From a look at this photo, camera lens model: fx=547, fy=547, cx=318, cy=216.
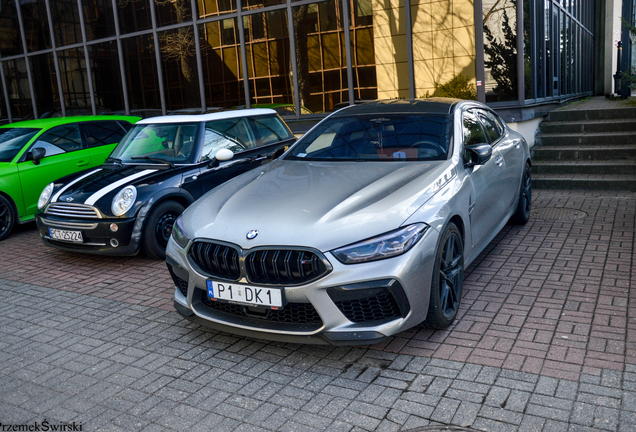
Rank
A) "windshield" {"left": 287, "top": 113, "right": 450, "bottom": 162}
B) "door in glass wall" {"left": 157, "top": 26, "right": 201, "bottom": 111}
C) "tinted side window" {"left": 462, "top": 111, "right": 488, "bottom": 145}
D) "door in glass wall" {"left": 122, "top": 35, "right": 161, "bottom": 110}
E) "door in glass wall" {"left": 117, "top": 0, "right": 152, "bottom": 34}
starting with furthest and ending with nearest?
"door in glass wall" {"left": 122, "top": 35, "right": 161, "bottom": 110}, "door in glass wall" {"left": 117, "top": 0, "right": 152, "bottom": 34}, "door in glass wall" {"left": 157, "top": 26, "right": 201, "bottom": 111}, "tinted side window" {"left": 462, "top": 111, "right": 488, "bottom": 145}, "windshield" {"left": 287, "top": 113, "right": 450, "bottom": 162}

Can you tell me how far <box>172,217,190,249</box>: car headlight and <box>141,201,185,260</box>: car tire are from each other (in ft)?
6.63

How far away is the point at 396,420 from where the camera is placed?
2.89 m

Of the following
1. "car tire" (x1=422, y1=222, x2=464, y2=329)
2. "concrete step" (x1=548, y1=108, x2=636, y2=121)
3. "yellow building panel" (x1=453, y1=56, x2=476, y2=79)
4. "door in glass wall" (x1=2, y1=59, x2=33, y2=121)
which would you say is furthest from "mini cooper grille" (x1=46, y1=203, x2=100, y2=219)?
"door in glass wall" (x1=2, y1=59, x2=33, y2=121)

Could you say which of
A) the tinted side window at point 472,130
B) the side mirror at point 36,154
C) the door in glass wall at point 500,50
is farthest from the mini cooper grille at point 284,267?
the door in glass wall at point 500,50

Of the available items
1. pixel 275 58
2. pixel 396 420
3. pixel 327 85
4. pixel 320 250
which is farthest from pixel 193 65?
pixel 396 420

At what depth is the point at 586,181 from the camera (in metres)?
8.44

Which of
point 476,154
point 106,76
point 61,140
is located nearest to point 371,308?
point 476,154

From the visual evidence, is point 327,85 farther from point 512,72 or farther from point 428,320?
point 428,320

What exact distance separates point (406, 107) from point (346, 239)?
7.24 feet

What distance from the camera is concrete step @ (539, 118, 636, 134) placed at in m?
9.43

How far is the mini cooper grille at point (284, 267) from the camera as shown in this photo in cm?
336

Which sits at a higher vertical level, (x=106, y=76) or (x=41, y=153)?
(x=106, y=76)

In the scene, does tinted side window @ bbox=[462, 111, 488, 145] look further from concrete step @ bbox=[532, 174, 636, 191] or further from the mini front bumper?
concrete step @ bbox=[532, 174, 636, 191]

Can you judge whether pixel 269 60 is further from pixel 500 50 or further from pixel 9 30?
pixel 9 30
